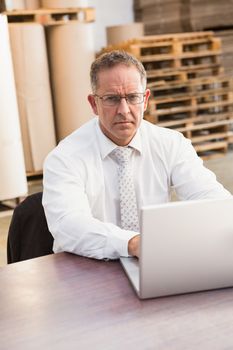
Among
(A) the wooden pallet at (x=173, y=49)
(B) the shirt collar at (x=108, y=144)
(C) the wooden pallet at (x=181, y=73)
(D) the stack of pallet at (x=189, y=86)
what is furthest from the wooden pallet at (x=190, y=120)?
(B) the shirt collar at (x=108, y=144)

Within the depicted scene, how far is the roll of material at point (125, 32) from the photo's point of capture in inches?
261

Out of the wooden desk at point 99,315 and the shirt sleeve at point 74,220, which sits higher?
the shirt sleeve at point 74,220

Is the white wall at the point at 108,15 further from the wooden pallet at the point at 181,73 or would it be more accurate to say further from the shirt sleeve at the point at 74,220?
the shirt sleeve at the point at 74,220

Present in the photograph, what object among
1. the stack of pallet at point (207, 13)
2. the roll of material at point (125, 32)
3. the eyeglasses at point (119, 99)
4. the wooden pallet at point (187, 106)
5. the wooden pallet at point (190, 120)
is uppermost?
the stack of pallet at point (207, 13)

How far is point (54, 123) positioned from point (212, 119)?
2035 millimetres

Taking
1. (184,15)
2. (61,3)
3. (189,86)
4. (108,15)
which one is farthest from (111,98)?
(108,15)

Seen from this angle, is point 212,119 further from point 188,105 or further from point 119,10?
point 119,10

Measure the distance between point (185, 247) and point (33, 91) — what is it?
15.0 ft

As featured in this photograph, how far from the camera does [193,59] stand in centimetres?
670

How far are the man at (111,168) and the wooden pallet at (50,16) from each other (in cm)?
377

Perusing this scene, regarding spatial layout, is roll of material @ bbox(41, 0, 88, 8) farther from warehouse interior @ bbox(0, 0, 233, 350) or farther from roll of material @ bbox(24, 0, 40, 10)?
warehouse interior @ bbox(0, 0, 233, 350)

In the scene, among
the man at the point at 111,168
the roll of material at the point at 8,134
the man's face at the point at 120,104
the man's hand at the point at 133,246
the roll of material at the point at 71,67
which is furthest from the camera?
the roll of material at the point at 71,67

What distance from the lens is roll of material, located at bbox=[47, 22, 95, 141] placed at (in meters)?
5.84

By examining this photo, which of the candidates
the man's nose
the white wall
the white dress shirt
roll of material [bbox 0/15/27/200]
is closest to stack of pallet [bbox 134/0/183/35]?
the white wall
